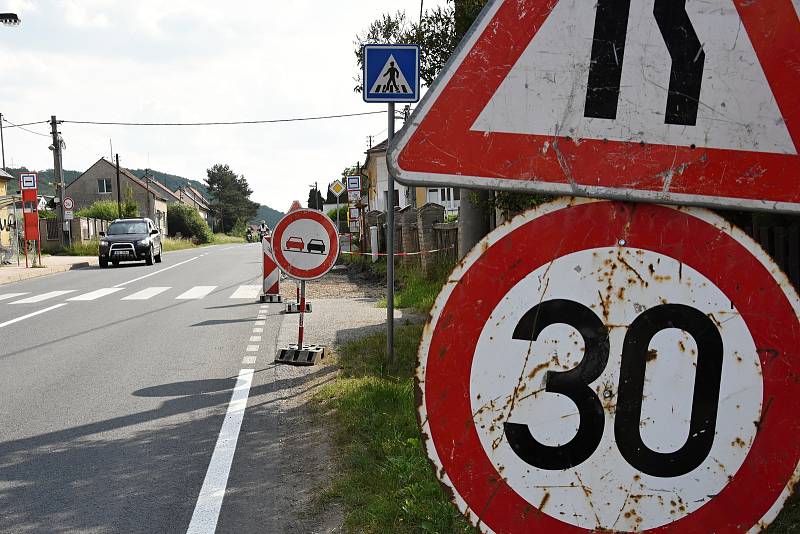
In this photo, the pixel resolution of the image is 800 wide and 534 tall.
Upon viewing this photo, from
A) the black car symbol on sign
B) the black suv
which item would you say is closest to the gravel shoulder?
the black car symbol on sign

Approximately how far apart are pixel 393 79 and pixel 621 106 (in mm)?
6296

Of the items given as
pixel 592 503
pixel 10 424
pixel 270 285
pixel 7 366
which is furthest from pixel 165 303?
pixel 592 503

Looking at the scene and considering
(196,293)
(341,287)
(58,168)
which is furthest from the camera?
(58,168)

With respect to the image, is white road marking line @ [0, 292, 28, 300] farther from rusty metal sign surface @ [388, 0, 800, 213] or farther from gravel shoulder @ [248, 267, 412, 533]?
rusty metal sign surface @ [388, 0, 800, 213]

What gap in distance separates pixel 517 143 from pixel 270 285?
14501 millimetres

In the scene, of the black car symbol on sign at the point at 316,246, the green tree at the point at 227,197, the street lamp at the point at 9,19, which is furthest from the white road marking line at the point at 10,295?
the green tree at the point at 227,197

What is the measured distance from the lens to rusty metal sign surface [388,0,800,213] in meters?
1.49

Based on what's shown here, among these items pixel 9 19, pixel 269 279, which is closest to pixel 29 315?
pixel 269 279

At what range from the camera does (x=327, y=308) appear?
14438 millimetres

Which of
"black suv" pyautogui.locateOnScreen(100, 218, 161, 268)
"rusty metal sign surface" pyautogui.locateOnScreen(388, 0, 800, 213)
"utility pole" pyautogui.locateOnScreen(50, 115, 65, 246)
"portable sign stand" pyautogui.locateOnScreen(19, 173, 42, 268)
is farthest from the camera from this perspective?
"utility pole" pyautogui.locateOnScreen(50, 115, 65, 246)

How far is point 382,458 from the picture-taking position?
5.09 metres

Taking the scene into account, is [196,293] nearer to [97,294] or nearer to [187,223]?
[97,294]

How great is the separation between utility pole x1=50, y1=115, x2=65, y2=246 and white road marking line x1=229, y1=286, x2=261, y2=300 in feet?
87.7

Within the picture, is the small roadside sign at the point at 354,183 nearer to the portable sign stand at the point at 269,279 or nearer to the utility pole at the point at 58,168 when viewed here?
the portable sign stand at the point at 269,279
